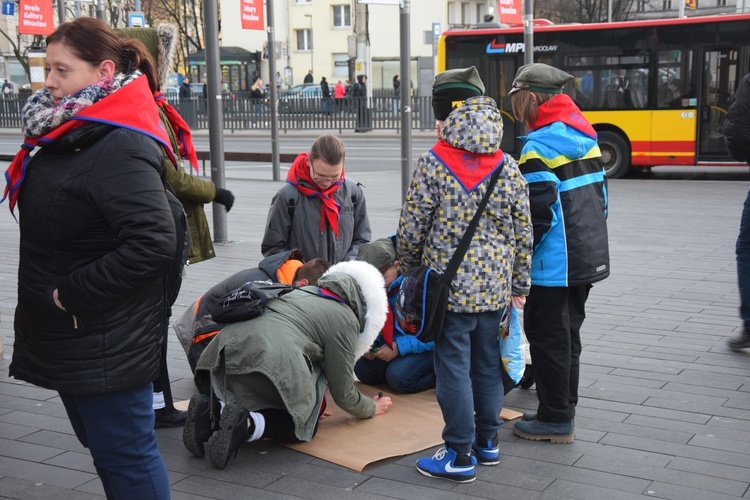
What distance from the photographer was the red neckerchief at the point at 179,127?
432 centimetres

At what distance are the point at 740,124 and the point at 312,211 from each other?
8.67 ft

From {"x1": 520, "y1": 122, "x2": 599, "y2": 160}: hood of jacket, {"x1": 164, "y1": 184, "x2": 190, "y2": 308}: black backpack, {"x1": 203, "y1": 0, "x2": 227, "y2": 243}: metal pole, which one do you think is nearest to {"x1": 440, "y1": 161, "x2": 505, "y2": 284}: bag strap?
{"x1": 520, "y1": 122, "x2": 599, "y2": 160}: hood of jacket

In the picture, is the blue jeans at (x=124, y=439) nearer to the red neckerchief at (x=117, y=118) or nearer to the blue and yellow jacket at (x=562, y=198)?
the red neckerchief at (x=117, y=118)

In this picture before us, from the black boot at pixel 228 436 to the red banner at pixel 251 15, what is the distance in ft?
→ 43.3

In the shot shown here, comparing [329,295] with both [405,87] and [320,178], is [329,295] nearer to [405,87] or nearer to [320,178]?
[320,178]

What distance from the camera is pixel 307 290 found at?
429 cm

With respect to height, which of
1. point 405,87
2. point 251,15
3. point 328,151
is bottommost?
point 328,151

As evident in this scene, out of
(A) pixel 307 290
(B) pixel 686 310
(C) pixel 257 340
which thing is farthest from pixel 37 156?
(B) pixel 686 310

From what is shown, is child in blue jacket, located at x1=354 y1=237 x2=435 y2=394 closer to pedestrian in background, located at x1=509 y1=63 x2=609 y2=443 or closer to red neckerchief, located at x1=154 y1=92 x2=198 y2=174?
pedestrian in background, located at x1=509 y1=63 x2=609 y2=443

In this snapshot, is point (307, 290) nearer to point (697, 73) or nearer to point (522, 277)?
point (522, 277)

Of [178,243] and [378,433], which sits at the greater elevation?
[178,243]

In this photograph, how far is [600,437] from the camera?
4.33 meters

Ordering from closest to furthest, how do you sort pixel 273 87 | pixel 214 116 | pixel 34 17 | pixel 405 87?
pixel 214 116 < pixel 405 87 < pixel 273 87 < pixel 34 17

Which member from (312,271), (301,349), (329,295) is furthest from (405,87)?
(301,349)
